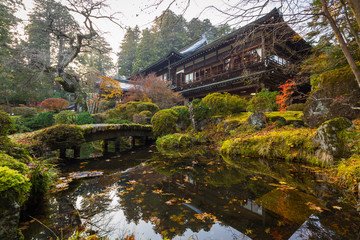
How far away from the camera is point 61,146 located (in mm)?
5320

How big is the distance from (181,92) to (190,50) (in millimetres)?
9550

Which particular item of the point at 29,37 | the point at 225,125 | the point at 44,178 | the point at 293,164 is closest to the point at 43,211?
the point at 44,178

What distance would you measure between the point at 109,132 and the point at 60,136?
2.17 m

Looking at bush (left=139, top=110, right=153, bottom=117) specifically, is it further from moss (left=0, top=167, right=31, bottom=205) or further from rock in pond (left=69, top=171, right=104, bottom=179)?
moss (left=0, top=167, right=31, bottom=205)

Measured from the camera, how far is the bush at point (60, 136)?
4.82 meters

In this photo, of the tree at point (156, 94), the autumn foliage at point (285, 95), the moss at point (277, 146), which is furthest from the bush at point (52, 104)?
the autumn foliage at point (285, 95)

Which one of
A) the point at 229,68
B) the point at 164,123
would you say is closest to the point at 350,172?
the point at 164,123

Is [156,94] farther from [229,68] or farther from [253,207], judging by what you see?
[253,207]

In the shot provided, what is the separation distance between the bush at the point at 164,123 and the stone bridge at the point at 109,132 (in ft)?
2.06

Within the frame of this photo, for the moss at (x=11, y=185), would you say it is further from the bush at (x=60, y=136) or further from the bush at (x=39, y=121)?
the bush at (x=39, y=121)

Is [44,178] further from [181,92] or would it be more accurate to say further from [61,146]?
[181,92]

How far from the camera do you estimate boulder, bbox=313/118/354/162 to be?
363 centimetres

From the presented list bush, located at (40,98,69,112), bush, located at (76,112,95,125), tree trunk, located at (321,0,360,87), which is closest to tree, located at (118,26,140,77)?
bush, located at (40,98,69,112)

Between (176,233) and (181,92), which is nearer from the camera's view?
(176,233)
